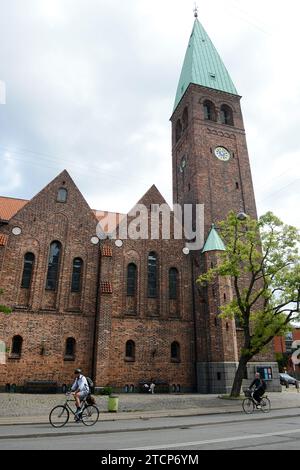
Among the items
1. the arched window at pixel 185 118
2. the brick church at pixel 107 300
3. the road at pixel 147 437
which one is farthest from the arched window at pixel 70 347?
the arched window at pixel 185 118

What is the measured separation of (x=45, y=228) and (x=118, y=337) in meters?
8.66

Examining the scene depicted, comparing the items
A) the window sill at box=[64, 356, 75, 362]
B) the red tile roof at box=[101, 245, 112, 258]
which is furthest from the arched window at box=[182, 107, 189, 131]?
the window sill at box=[64, 356, 75, 362]

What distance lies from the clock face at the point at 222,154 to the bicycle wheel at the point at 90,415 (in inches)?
925

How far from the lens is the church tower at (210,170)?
22391 mm

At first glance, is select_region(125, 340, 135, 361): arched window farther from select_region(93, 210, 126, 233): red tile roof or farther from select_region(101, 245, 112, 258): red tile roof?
select_region(93, 210, 126, 233): red tile roof

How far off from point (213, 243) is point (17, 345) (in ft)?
46.8

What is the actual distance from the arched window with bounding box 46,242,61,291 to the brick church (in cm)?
7

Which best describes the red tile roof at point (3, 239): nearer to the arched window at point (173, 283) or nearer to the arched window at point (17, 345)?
the arched window at point (17, 345)

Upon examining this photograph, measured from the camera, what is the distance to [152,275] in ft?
82.7

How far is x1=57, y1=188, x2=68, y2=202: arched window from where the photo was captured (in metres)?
25.1

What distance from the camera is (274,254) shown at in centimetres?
1898

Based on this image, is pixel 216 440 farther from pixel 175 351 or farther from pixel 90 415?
pixel 175 351

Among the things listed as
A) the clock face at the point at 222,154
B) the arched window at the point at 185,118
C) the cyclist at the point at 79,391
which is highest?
the arched window at the point at 185,118

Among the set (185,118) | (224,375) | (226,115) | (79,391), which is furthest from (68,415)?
(226,115)
